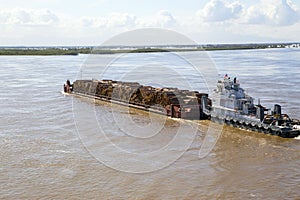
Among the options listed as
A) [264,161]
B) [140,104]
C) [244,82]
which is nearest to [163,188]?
[264,161]

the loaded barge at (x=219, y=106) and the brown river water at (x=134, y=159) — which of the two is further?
the loaded barge at (x=219, y=106)

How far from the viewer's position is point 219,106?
2458 centimetres

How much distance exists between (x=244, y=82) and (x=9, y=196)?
37396 mm

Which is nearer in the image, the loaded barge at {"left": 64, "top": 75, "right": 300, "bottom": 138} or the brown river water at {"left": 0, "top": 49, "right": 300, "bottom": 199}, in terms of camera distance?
the brown river water at {"left": 0, "top": 49, "right": 300, "bottom": 199}

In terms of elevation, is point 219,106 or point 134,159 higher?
Answer: point 219,106

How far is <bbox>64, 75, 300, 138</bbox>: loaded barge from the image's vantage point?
70.8 ft

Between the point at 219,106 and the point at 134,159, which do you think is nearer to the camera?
the point at 134,159

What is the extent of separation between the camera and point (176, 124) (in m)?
24.8

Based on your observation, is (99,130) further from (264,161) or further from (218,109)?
(264,161)

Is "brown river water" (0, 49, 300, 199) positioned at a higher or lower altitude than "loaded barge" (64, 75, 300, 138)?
lower

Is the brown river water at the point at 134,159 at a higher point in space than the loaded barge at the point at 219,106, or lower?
lower

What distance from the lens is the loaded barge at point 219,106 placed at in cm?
2158

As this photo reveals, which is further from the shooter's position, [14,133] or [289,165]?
[14,133]

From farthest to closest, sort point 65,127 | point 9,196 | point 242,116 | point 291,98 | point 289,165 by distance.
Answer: point 291,98 < point 65,127 < point 242,116 < point 289,165 < point 9,196
